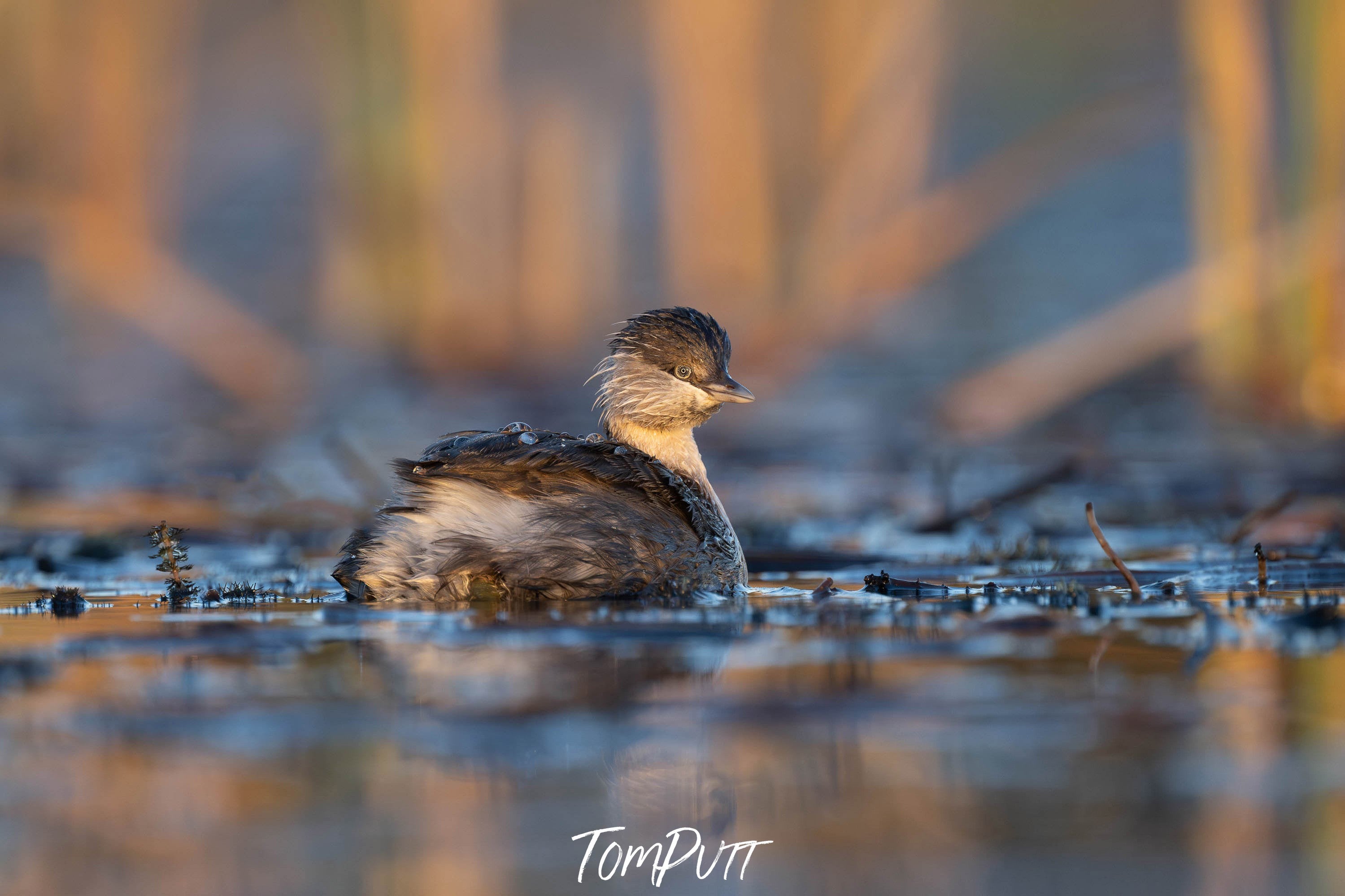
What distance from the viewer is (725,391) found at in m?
6.30

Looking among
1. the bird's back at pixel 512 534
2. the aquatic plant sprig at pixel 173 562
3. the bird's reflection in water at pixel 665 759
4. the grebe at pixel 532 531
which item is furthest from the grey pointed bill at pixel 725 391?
the aquatic plant sprig at pixel 173 562

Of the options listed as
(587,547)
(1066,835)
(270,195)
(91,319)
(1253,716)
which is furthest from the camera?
(270,195)

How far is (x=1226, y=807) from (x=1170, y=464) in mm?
6840

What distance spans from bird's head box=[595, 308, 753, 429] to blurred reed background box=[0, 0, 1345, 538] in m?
1.92

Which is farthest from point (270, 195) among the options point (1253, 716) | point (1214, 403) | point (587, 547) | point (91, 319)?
point (1253, 716)

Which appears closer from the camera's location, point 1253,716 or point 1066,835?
point 1066,835

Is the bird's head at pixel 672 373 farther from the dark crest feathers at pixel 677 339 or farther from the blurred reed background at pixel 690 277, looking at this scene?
the blurred reed background at pixel 690 277

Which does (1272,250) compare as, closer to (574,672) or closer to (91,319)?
(574,672)

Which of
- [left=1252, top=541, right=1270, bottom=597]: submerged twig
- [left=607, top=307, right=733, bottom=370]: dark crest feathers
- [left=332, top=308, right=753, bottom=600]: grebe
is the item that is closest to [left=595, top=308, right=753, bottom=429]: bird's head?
[left=607, top=307, right=733, bottom=370]: dark crest feathers

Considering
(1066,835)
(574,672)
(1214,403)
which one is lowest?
(1066,835)

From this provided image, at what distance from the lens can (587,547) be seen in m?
5.28

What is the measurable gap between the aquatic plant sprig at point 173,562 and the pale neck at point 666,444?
1.71 m

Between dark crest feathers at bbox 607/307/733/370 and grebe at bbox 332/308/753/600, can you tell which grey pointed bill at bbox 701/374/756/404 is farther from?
grebe at bbox 332/308/753/600

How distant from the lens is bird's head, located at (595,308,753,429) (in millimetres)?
6328
